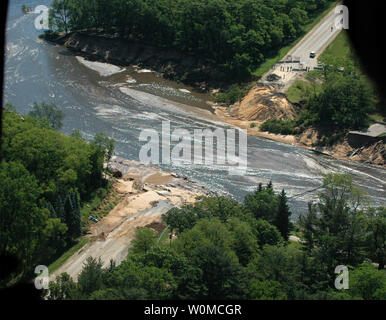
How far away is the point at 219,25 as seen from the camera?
85562mm

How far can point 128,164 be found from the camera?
190ft

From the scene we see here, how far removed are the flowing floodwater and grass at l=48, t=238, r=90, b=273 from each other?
Result: 17.4 meters

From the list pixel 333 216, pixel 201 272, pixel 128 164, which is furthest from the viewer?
pixel 128 164

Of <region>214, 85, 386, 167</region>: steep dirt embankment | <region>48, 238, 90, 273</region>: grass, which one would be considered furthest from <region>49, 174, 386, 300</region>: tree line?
<region>214, 85, 386, 167</region>: steep dirt embankment

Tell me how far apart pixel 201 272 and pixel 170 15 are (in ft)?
239

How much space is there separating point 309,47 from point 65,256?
203 feet

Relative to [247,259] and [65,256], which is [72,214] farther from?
[247,259]

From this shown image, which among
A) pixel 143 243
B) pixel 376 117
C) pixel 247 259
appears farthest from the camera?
pixel 376 117

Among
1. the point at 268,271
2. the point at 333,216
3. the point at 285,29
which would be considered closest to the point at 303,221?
the point at 333,216

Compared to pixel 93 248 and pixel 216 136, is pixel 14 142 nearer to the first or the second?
pixel 93 248

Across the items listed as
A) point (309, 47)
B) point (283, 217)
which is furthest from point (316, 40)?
point (283, 217)

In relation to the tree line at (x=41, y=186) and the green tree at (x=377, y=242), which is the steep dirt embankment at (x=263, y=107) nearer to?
the tree line at (x=41, y=186)

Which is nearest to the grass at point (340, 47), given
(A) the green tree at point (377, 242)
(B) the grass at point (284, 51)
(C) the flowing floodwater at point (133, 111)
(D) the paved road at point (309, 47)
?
(D) the paved road at point (309, 47)

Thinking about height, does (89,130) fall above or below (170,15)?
below
